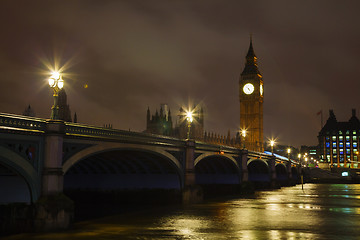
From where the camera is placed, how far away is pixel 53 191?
25.7m

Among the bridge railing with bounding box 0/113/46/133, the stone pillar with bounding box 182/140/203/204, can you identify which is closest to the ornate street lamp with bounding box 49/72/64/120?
the bridge railing with bounding box 0/113/46/133

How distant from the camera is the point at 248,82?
175500 millimetres

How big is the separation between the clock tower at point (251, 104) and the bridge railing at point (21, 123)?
152 m

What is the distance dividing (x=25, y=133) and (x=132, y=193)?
2503cm

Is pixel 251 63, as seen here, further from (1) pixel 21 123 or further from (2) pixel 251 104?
(1) pixel 21 123

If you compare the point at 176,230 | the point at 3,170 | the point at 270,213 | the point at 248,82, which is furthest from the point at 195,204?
the point at 248,82

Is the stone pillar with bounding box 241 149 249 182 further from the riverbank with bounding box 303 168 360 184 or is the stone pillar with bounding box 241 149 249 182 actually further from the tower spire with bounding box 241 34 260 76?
the tower spire with bounding box 241 34 260 76

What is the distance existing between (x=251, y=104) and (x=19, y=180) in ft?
509

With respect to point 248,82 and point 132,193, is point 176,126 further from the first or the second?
point 132,193

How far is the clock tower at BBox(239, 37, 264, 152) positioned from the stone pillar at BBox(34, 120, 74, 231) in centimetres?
15097

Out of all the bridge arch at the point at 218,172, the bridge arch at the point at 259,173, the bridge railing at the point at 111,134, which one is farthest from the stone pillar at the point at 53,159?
the bridge arch at the point at 259,173

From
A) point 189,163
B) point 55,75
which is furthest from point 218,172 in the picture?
point 55,75

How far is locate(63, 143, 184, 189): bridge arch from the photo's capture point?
40.8 m

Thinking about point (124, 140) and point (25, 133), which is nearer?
point (25, 133)
